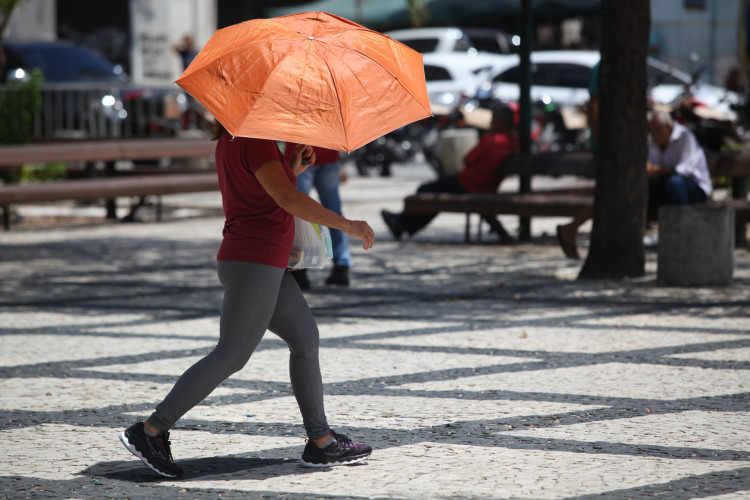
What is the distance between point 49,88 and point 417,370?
11.9m

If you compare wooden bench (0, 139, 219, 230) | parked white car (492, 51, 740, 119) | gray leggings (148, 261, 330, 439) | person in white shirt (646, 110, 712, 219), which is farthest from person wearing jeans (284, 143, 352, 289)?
parked white car (492, 51, 740, 119)

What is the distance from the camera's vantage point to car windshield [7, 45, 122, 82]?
787 inches

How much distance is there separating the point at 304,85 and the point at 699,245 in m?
5.33

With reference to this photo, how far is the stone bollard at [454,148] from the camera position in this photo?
53.8 feet

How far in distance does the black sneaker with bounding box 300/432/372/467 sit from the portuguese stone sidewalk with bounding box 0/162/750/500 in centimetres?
5

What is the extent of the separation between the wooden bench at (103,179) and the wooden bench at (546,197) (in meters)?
3.36

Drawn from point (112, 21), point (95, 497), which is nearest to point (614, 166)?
point (95, 497)

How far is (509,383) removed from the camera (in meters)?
6.00

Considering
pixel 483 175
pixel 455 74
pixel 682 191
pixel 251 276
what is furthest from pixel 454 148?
pixel 251 276

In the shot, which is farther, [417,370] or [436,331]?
[436,331]

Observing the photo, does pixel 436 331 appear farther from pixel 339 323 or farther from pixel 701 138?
pixel 701 138

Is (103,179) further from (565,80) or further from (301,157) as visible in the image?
(565,80)

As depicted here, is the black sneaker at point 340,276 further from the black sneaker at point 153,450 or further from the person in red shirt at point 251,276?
the black sneaker at point 153,450

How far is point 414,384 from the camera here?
6.01m
